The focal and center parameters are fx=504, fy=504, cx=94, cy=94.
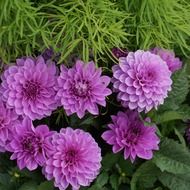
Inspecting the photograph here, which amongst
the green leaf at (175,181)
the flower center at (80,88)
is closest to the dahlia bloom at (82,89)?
the flower center at (80,88)

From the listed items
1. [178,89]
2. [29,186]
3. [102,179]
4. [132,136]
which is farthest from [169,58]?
[29,186]

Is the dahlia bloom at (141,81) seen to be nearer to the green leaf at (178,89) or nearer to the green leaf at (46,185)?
the green leaf at (178,89)

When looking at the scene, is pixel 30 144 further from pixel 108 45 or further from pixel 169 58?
pixel 169 58

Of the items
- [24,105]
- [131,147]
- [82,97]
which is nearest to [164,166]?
[131,147]

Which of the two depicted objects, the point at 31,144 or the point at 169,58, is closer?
the point at 31,144

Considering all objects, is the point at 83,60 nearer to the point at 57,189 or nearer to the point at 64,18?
the point at 64,18

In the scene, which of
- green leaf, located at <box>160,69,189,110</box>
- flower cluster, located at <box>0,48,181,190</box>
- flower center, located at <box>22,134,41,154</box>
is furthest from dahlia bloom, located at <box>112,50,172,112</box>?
flower center, located at <box>22,134,41,154</box>

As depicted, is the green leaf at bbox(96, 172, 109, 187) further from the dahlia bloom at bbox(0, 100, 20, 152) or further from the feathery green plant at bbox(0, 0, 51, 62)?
the feathery green plant at bbox(0, 0, 51, 62)
